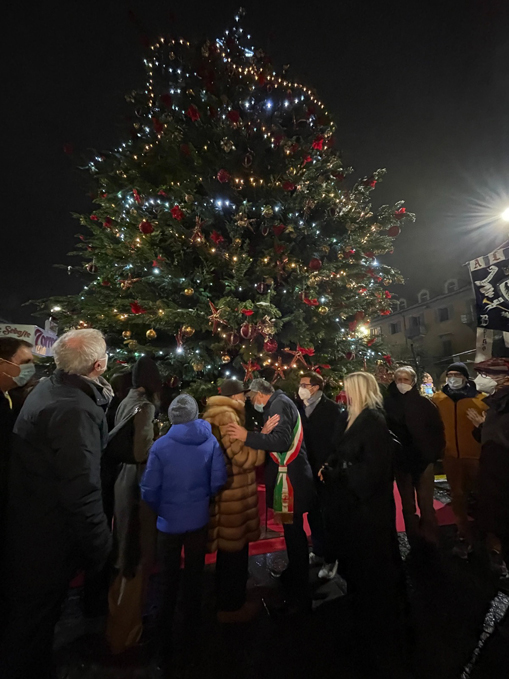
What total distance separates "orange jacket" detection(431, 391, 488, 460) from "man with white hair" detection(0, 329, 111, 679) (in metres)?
4.09

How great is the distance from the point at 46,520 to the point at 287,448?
1.96 metres

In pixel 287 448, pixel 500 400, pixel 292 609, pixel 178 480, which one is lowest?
pixel 292 609

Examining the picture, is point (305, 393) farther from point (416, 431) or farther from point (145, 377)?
point (145, 377)

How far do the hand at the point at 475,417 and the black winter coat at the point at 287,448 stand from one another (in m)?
2.36

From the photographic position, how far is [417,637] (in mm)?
2484

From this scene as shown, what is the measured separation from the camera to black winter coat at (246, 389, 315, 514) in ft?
9.46

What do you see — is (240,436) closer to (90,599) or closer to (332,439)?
(332,439)

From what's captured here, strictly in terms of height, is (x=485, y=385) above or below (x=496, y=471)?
above

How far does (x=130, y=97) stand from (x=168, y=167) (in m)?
2.44

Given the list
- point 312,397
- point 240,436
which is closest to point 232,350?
point 312,397

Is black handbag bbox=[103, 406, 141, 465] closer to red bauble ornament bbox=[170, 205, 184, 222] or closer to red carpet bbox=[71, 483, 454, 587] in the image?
red carpet bbox=[71, 483, 454, 587]

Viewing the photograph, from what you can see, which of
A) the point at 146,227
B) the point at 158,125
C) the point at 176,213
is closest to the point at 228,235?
the point at 176,213

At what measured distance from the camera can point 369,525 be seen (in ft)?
8.36

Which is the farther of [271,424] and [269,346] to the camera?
[269,346]
